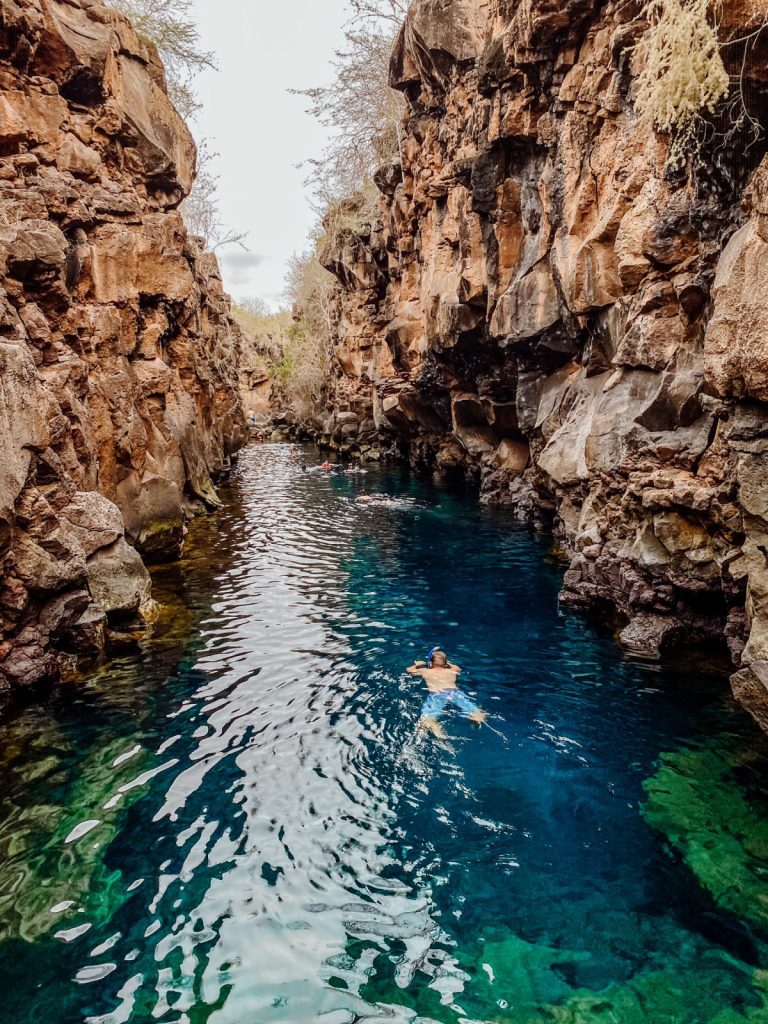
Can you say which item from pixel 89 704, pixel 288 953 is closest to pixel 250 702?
pixel 89 704

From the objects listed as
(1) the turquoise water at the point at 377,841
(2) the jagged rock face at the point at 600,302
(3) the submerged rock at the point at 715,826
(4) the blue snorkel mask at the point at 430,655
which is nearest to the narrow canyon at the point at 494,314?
(2) the jagged rock face at the point at 600,302

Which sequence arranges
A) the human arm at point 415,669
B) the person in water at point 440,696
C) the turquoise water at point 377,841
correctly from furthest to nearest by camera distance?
the human arm at point 415,669 < the person in water at point 440,696 < the turquoise water at point 377,841

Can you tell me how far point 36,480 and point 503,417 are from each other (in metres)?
18.6

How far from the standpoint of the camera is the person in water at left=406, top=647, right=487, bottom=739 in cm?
838

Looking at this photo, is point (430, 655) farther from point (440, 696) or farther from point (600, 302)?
point (600, 302)

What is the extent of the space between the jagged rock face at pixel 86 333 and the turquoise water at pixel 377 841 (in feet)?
5.12

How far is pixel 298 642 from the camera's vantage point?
11.4 meters

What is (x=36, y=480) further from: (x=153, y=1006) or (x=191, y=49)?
(x=191, y=49)

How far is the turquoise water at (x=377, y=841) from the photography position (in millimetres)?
4645

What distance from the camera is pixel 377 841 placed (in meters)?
6.18

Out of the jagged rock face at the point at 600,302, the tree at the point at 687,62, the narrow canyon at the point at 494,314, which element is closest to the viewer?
the tree at the point at 687,62

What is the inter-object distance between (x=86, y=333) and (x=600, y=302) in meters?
12.1

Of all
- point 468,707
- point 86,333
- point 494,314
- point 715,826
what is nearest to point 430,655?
point 468,707

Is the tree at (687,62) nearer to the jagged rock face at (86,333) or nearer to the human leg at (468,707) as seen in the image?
the human leg at (468,707)
